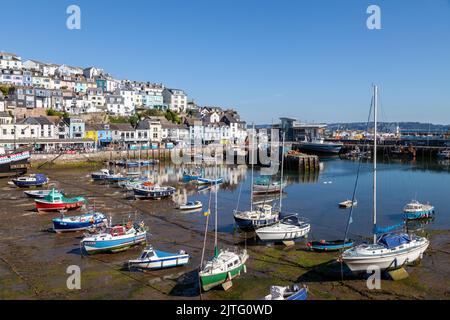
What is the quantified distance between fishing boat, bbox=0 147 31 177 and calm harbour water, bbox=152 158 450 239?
699 inches

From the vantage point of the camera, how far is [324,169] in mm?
67875

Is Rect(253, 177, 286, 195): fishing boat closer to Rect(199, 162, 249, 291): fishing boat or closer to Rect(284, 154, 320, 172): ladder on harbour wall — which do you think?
Rect(284, 154, 320, 172): ladder on harbour wall

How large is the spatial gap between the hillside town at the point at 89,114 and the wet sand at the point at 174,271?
50137mm

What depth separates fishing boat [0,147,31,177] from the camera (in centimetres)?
5002

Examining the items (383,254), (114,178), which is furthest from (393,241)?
(114,178)

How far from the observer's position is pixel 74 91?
10725cm

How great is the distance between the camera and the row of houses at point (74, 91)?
9162 cm

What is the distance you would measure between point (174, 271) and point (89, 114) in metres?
82.5

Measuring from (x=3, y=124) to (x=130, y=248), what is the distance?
198 ft

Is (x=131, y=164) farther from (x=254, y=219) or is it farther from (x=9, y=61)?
(x=9, y=61)

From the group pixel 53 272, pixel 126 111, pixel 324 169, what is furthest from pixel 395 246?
pixel 126 111

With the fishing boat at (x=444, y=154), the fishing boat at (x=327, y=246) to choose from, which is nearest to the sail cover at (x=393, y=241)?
the fishing boat at (x=327, y=246)

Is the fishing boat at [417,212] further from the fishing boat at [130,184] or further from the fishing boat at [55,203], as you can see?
the fishing boat at [55,203]

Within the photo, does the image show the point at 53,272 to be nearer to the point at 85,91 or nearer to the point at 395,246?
the point at 395,246
